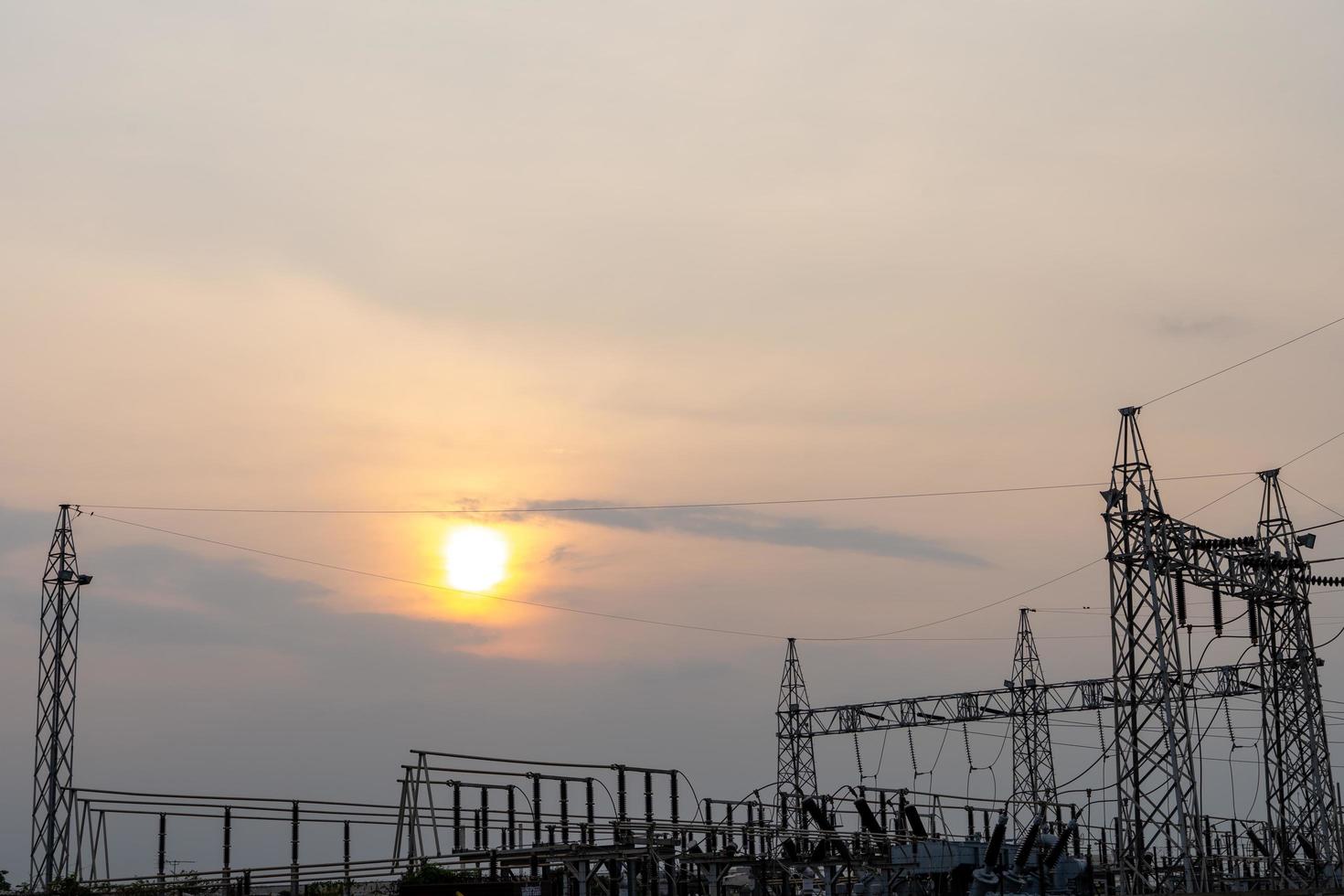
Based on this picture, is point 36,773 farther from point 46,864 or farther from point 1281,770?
point 1281,770

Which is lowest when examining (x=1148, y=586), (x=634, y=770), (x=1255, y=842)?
(x=1255, y=842)

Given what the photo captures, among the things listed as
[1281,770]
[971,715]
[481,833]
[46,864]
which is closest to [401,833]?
[481,833]

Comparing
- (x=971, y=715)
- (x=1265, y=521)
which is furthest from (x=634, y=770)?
(x=971, y=715)

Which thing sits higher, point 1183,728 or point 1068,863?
point 1183,728

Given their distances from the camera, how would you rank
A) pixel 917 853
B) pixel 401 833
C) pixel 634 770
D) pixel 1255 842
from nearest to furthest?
pixel 401 833
pixel 634 770
pixel 917 853
pixel 1255 842

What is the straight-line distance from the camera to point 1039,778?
67.9 metres

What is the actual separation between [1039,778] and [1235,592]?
1094 inches

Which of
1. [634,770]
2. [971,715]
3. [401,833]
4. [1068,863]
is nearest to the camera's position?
[401,833]

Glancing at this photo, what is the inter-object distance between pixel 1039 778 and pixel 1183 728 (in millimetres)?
31269

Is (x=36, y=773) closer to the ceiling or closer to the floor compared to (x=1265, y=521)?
closer to the floor

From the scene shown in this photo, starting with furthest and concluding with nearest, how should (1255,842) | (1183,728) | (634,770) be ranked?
1. (1255,842)
2. (1183,728)
3. (634,770)

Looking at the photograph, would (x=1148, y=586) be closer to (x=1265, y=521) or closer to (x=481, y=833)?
(x=1265, y=521)

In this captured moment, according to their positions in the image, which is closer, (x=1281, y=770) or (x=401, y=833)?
(x=401, y=833)

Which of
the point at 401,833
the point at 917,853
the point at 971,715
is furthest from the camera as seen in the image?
the point at 971,715
